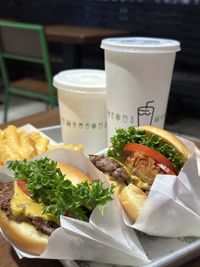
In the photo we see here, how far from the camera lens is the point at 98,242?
2.31ft

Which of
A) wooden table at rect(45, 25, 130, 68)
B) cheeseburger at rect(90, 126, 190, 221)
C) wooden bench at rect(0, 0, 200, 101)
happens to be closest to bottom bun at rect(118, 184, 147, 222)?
cheeseburger at rect(90, 126, 190, 221)

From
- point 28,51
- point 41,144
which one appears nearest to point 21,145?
point 41,144

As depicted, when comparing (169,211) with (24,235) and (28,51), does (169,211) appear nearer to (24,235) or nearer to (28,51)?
(24,235)

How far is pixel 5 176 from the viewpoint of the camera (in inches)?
34.6

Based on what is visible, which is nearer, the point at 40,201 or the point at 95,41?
the point at 40,201

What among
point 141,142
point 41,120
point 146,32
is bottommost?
point 146,32

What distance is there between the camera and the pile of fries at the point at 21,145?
1.07 metres

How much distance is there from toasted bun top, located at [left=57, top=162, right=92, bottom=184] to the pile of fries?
0.15 metres

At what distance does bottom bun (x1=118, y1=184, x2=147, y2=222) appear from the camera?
82 cm

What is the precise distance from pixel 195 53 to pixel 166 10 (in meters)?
0.54

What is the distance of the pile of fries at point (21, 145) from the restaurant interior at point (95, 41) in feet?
6.24

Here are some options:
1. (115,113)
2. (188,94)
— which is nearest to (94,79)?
(115,113)

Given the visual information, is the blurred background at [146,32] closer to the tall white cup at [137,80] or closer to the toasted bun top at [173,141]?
the tall white cup at [137,80]

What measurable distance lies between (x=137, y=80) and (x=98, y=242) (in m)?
0.52
